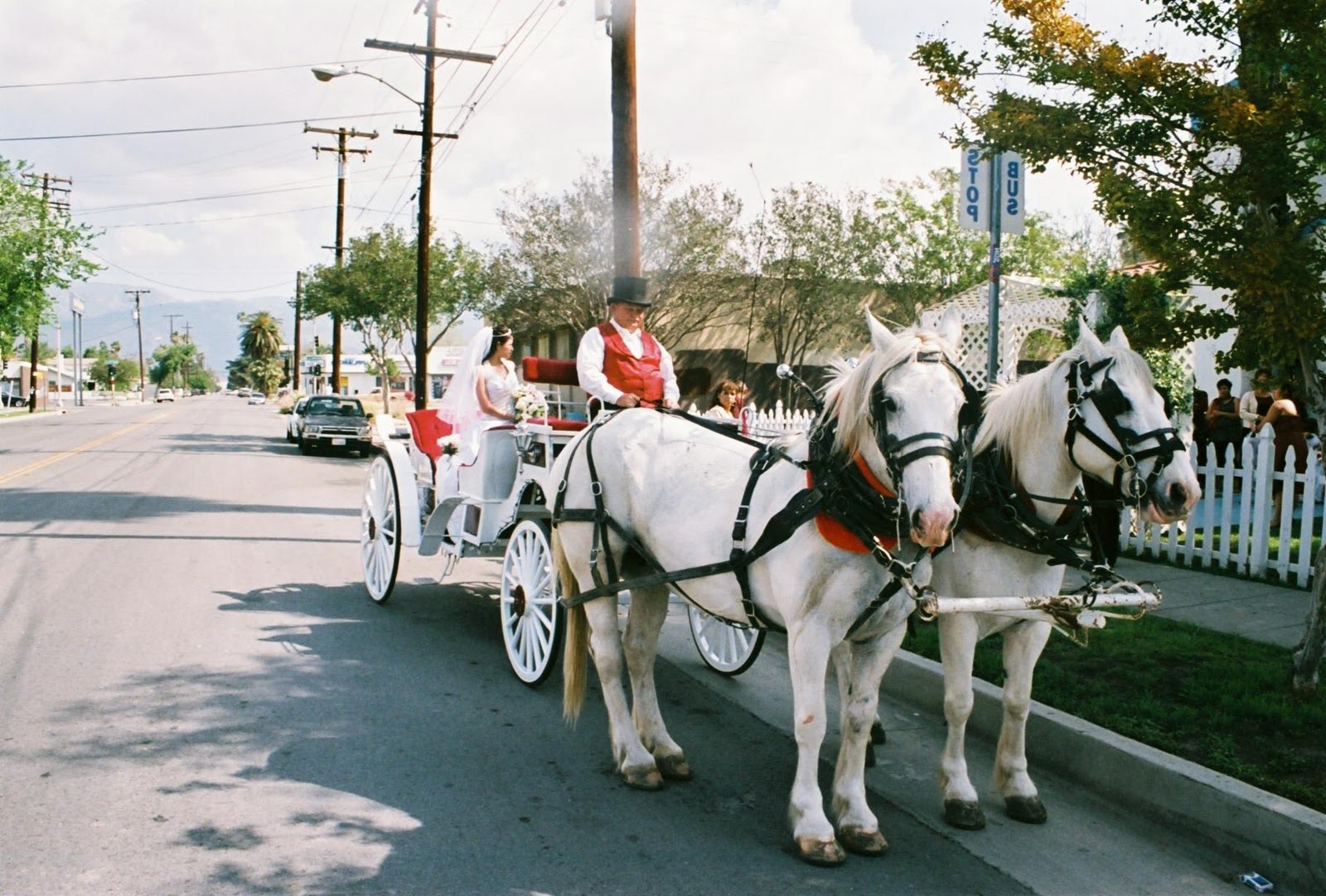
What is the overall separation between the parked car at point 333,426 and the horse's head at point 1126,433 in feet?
79.3

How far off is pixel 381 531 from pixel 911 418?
229 inches

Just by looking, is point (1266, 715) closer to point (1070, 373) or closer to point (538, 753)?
point (1070, 373)

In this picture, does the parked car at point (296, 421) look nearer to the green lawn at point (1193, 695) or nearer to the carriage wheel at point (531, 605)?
the carriage wheel at point (531, 605)

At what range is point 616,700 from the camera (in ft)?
16.0

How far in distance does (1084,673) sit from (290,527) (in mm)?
9845

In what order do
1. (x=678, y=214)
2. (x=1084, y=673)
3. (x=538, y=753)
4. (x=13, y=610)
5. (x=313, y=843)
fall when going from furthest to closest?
(x=678, y=214) → (x=13, y=610) → (x=1084, y=673) → (x=538, y=753) → (x=313, y=843)

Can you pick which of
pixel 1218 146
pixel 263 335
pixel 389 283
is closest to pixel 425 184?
pixel 389 283

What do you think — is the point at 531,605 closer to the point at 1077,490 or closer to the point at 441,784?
the point at 441,784

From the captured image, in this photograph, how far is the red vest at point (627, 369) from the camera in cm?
628

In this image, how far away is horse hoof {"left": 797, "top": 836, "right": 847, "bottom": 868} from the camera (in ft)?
12.6

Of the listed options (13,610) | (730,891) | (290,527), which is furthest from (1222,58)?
(290,527)

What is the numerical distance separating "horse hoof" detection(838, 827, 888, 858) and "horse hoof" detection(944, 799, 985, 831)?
0.45 meters

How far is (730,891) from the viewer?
3668 millimetres

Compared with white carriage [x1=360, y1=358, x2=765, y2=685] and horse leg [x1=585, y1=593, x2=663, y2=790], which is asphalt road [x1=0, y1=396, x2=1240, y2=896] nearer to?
horse leg [x1=585, y1=593, x2=663, y2=790]
